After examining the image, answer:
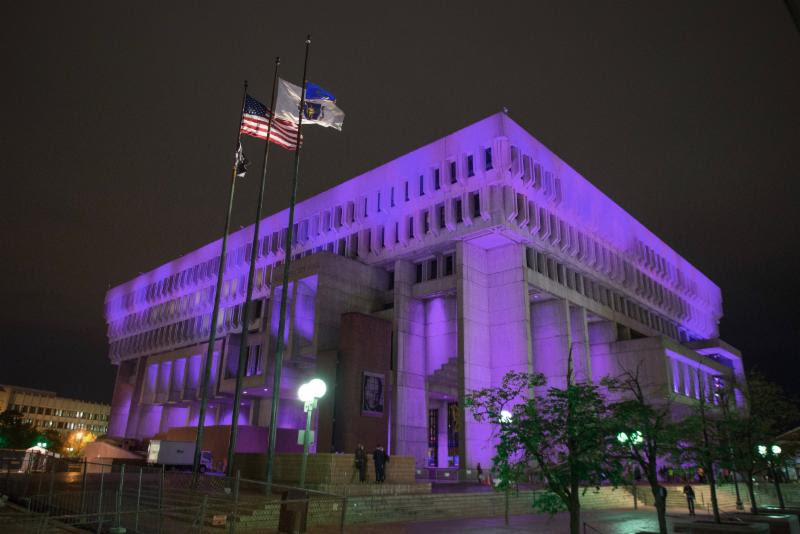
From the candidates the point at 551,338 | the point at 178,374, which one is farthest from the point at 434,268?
the point at 178,374

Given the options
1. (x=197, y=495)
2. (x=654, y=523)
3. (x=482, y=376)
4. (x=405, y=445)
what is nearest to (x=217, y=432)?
(x=405, y=445)

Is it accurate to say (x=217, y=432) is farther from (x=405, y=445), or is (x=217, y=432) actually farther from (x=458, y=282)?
(x=458, y=282)

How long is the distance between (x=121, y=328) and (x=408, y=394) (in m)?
67.0

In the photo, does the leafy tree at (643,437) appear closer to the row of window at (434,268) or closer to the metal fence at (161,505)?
the metal fence at (161,505)

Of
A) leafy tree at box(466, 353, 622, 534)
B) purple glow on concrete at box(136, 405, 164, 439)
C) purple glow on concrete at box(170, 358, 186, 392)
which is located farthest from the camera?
purple glow on concrete at box(136, 405, 164, 439)

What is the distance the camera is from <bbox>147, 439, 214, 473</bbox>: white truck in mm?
35781

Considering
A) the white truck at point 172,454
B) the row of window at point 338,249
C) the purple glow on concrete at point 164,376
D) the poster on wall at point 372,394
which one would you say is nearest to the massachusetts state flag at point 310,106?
the poster on wall at point 372,394

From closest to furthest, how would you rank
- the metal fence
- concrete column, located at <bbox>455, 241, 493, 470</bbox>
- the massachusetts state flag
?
the metal fence < the massachusetts state flag < concrete column, located at <bbox>455, 241, 493, 470</bbox>

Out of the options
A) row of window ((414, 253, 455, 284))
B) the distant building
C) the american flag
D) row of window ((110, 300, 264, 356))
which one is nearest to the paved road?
the american flag

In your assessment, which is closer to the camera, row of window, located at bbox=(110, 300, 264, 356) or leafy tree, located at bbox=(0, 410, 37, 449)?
row of window, located at bbox=(110, 300, 264, 356)

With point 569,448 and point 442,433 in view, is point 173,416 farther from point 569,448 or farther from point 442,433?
point 569,448

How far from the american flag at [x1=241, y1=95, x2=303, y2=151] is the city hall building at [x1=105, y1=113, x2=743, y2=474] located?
441 inches

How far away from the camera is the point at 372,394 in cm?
3994

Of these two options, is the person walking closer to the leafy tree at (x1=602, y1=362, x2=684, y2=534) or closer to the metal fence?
the metal fence
